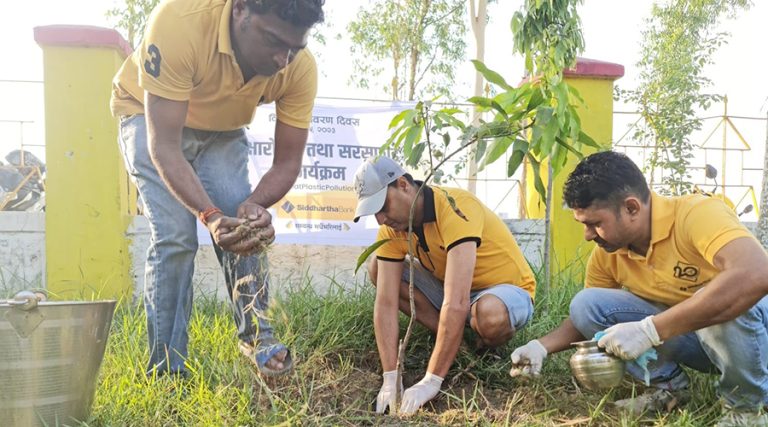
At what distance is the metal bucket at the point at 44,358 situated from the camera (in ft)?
5.44

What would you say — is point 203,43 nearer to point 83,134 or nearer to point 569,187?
point 569,187

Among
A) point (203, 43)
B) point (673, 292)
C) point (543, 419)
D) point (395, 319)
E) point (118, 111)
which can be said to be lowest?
point (543, 419)

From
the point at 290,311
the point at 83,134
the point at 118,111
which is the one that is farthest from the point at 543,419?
the point at 83,134

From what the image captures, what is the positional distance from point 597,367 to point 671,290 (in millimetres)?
401

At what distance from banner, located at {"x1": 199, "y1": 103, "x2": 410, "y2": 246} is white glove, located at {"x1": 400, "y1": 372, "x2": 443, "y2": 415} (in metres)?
2.24

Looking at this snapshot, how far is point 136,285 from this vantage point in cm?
392

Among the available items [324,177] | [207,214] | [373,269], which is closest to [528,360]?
[373,269]

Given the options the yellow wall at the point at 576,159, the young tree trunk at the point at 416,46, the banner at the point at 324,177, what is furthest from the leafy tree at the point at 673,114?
the young tree trunk at the point at 416,46

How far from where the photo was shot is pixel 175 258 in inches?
86.0

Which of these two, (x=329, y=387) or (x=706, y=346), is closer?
(x=706, y=346)

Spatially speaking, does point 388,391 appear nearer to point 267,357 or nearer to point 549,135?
point 267,357

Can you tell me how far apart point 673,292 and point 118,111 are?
201cm

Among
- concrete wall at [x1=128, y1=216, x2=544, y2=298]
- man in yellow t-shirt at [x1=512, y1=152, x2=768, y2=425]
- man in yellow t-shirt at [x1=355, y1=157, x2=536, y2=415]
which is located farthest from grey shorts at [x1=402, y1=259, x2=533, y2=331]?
concrete wall at [x1=128, y1=216, x2=544, y2=298]

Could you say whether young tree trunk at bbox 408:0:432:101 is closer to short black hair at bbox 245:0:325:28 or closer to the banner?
the banner
